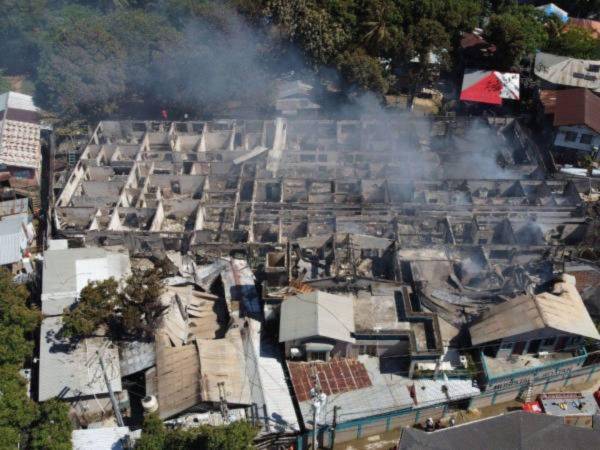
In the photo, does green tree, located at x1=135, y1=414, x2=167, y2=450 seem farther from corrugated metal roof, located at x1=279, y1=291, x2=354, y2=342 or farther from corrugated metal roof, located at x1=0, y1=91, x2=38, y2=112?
corrugated metal roof, located at x1=0, y1=91, x2=38, y2=112

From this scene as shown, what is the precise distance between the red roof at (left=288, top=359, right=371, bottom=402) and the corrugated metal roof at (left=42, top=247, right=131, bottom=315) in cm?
996

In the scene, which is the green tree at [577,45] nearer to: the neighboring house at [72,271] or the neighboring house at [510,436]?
the neighboring house at [510,436]

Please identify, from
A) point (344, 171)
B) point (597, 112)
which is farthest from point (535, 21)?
point (344, 171)

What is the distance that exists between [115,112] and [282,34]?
46.8 ft

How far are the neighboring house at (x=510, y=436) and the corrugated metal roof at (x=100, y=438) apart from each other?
33.5 feet

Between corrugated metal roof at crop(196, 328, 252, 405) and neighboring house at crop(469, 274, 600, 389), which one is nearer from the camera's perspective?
corrugated metal roof at crop(196, 328, 252, 405)

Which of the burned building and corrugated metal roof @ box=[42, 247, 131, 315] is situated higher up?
the burned building

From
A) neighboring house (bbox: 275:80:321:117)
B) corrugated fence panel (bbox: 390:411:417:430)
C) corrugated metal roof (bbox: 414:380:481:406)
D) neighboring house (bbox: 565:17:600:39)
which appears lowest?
corrugated fence panel (bbox: 390:411:417:430)

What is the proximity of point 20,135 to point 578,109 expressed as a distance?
3853 centimetres

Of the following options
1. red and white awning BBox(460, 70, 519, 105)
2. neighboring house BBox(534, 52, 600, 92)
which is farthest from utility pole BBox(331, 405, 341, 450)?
neighboring house BBox(534, 52, 600, 92)

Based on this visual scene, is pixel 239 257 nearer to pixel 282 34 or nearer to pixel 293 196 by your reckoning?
pixel 293 196

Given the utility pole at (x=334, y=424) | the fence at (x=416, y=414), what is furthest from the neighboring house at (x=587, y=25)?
the utility pole at (x=334, y=424)

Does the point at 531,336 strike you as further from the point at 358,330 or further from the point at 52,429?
the point at 52,429

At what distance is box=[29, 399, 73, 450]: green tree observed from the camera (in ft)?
62.7
